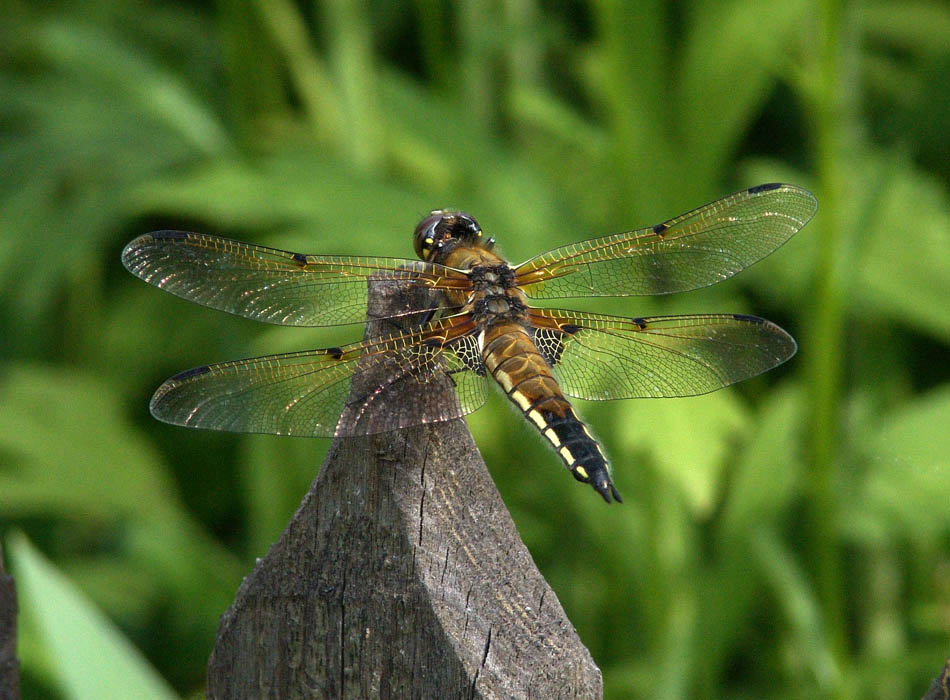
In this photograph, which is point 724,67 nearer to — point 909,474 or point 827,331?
point 827,331

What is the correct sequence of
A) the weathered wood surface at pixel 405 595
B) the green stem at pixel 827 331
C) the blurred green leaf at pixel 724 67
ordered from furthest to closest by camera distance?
the blurred green leaf at pixel 724 67
the green stem at pixel 827 331
the weathered wood surface at pixel 405 595

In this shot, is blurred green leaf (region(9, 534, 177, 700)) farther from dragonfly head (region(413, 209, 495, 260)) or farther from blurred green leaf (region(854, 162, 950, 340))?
blurred green leaf (region(854, 162, 950, 340))

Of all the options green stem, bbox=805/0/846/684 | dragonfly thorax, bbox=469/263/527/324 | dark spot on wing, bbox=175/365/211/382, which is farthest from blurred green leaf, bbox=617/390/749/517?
dark spot on wing, bbox=175/365/211/382

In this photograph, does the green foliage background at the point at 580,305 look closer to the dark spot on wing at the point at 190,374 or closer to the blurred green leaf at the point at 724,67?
the blurred green leaf at the point at 724,67

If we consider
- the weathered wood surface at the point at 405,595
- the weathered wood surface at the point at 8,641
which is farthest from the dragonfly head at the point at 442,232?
the weathered wood surface at the point at 8,641

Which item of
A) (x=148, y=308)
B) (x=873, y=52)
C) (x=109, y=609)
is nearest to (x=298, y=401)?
(x=109, y=609)

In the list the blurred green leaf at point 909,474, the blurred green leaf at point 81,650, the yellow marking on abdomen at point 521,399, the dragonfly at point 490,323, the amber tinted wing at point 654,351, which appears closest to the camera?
the blurred green leaf at point 81,650

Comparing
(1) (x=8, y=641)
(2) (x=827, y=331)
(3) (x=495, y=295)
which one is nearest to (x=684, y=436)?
(2) (x=827, y=331)

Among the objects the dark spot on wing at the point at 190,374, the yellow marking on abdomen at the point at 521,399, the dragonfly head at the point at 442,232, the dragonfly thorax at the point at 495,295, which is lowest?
the yellow marking on abdomen at the point at 521,399
